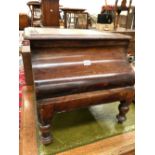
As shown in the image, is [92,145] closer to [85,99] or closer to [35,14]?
[85,99]

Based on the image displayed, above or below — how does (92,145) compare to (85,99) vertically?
below

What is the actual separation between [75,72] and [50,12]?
2140 mm

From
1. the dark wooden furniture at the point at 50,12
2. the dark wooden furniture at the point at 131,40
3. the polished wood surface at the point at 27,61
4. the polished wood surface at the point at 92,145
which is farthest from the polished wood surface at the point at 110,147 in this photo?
the dark wooden furniture at the point at 50,12

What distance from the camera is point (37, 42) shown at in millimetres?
940

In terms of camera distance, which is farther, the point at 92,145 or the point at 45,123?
the point at 92,145

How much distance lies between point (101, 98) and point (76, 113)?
0.43m

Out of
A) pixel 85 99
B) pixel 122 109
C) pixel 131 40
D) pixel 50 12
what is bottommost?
pixel 122 109

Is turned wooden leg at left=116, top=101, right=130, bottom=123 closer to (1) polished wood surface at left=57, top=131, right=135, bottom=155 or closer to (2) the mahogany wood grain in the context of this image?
(1) polished wood surface at left=57, top=131, right=135, bottom=155

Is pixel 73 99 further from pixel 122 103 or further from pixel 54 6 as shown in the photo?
pixel 54 6

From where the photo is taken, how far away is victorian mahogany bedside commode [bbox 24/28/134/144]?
37.6 inches

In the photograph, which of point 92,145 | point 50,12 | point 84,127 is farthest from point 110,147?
point 50,12

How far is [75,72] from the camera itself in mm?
1023

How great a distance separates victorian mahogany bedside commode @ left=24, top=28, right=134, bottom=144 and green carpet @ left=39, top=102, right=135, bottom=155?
92mm

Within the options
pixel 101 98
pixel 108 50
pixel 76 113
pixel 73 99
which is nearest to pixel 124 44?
pixel 108 50
